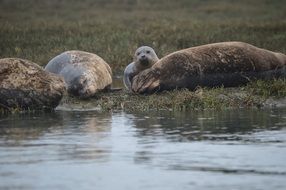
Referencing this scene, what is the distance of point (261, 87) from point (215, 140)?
446cm

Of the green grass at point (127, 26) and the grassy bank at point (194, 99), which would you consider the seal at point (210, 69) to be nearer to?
the grassy bank at point (194, 99)

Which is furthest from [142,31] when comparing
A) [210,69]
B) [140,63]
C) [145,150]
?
[145,150]

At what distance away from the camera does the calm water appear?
8.07m

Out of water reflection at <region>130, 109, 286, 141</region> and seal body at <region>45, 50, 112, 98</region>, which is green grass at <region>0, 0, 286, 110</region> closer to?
seal body at <region>45, 50, 112, 98</region>

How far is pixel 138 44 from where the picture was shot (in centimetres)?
2241

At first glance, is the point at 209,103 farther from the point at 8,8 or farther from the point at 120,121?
the point at 8,8

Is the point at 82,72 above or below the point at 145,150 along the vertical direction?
above

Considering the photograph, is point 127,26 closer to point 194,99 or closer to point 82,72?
point 82,72

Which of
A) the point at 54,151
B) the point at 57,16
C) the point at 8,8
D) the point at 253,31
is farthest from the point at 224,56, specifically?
the point at 8,8

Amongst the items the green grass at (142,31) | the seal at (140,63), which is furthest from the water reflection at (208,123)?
the seal at (140,63)

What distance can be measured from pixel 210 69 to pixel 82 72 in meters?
2.24

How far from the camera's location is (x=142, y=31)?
24.8 metres

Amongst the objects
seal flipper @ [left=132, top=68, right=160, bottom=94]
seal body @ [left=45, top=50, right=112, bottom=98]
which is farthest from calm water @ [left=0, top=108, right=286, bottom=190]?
seal flipper @ [left=132, top=68, right=160, bottom=94]

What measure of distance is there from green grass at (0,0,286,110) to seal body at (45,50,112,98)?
0.21m
